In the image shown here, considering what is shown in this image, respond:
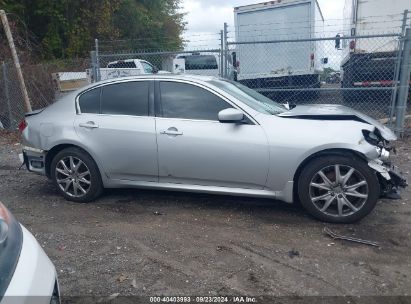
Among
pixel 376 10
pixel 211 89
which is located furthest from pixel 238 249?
pixel 376 10

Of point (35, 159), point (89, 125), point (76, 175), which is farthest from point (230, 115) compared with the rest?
point (35, 159)

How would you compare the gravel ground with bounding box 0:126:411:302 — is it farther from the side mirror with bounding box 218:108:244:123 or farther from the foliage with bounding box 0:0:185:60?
the foliage with bounding box 0:0:185:60

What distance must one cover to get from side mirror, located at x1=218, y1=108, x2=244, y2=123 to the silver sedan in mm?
11

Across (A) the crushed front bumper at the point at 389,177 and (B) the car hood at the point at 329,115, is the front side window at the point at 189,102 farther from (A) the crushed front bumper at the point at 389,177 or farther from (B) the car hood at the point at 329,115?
(A) the crushed front bumper at the point at 389,177

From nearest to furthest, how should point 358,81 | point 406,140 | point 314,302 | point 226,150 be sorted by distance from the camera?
point 314,302 → point 226,150 → point 406,140 → point 358,81

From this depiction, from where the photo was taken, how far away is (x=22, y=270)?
6.90 feet

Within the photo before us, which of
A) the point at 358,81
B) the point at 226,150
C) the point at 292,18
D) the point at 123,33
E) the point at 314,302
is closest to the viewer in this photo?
the point at 314,302

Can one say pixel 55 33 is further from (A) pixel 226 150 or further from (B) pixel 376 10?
(A) pixel 226 150

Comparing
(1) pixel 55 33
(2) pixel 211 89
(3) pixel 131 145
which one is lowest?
(3) pixel 131 145

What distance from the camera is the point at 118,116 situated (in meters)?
5.09

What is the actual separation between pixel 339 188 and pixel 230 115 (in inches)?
53.8

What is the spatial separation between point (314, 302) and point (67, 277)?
203cm

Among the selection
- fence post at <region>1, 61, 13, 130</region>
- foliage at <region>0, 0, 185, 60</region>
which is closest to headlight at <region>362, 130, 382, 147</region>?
fence post at <region>1, 61, 13, 130</region>

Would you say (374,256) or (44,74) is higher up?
(44,74)
